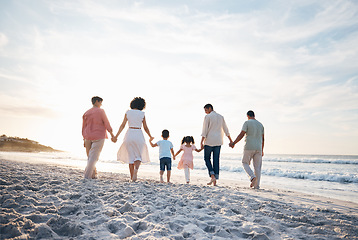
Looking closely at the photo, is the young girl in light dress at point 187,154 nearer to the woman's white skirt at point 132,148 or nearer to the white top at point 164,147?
the white top at point 164,147

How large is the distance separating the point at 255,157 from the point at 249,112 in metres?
1.37

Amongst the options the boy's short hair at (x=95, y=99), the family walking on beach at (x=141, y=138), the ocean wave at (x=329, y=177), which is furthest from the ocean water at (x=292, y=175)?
the boy's short hair at (x=95, y=99)

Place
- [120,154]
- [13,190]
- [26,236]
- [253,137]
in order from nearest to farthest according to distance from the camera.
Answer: [26,236] → [13,190] → [120,154] → [253,137]

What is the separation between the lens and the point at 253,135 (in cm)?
658

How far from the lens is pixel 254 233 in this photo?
8.04 feet

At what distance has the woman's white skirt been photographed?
6035 mm

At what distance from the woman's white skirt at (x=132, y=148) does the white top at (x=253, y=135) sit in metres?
3.06

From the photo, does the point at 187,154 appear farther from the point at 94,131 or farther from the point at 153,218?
the point at 153,218

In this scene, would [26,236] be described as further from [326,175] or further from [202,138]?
[326,175]

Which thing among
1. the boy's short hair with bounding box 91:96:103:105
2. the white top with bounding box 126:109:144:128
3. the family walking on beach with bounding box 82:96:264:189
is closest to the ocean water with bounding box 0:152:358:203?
the family walking on beach with bounding box 82:96:264:189

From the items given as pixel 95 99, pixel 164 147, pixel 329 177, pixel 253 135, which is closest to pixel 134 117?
pixel 95 99

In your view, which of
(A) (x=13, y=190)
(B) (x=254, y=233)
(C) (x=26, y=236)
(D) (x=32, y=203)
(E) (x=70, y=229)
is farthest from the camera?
(A) (x=13, y=190)

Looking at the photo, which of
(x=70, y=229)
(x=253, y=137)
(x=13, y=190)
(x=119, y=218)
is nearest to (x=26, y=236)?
(x=70, y=229)

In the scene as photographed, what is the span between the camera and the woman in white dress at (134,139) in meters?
6.00
